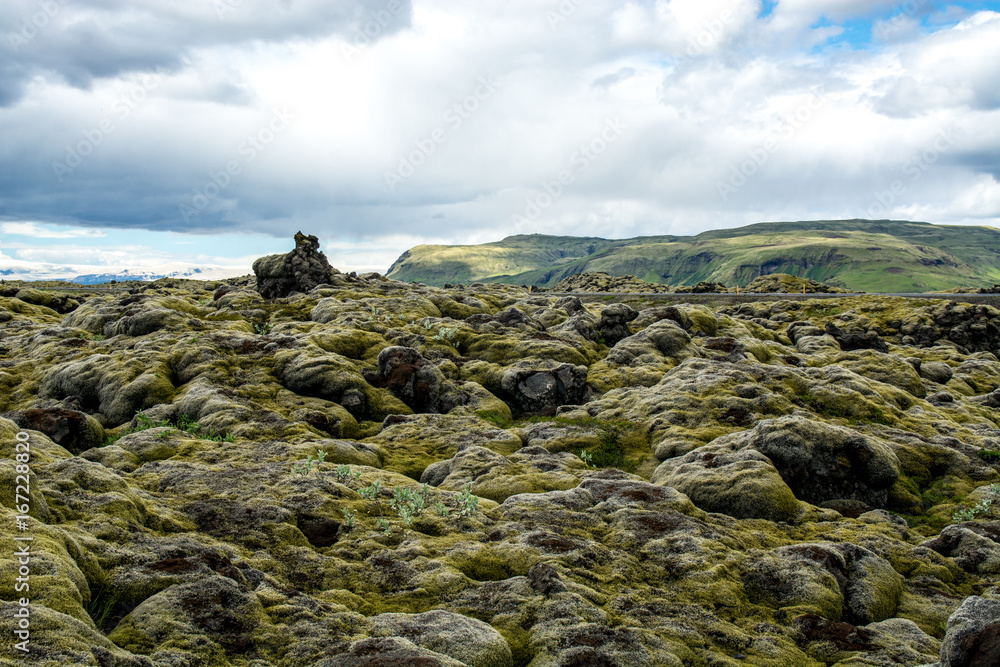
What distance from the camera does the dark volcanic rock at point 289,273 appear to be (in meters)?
66.0

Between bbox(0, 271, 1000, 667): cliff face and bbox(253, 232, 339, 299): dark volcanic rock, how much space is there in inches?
888

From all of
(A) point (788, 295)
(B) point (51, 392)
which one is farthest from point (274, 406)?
(A) point (788, 295)

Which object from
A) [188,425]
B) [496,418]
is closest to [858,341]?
[496,418]

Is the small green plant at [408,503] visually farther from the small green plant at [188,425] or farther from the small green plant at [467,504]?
the small green plant at [188,425]

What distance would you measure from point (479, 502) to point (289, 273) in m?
54.5

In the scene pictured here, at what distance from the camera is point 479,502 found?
1956 cm

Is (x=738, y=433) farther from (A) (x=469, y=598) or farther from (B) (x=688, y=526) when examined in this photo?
(A) (x=469, y=598)

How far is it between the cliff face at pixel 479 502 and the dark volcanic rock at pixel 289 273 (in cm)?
2257

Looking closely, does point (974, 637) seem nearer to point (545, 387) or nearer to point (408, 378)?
point (545, 387)

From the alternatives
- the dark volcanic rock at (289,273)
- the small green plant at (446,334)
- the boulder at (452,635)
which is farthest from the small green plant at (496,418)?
the dark volcanic rock at (289,273)

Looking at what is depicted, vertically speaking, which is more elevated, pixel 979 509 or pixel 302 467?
pixel 302 467

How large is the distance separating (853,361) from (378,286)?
4861 centimetres

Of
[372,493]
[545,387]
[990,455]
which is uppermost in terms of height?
[545,387]

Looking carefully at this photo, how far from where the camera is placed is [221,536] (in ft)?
47.8
